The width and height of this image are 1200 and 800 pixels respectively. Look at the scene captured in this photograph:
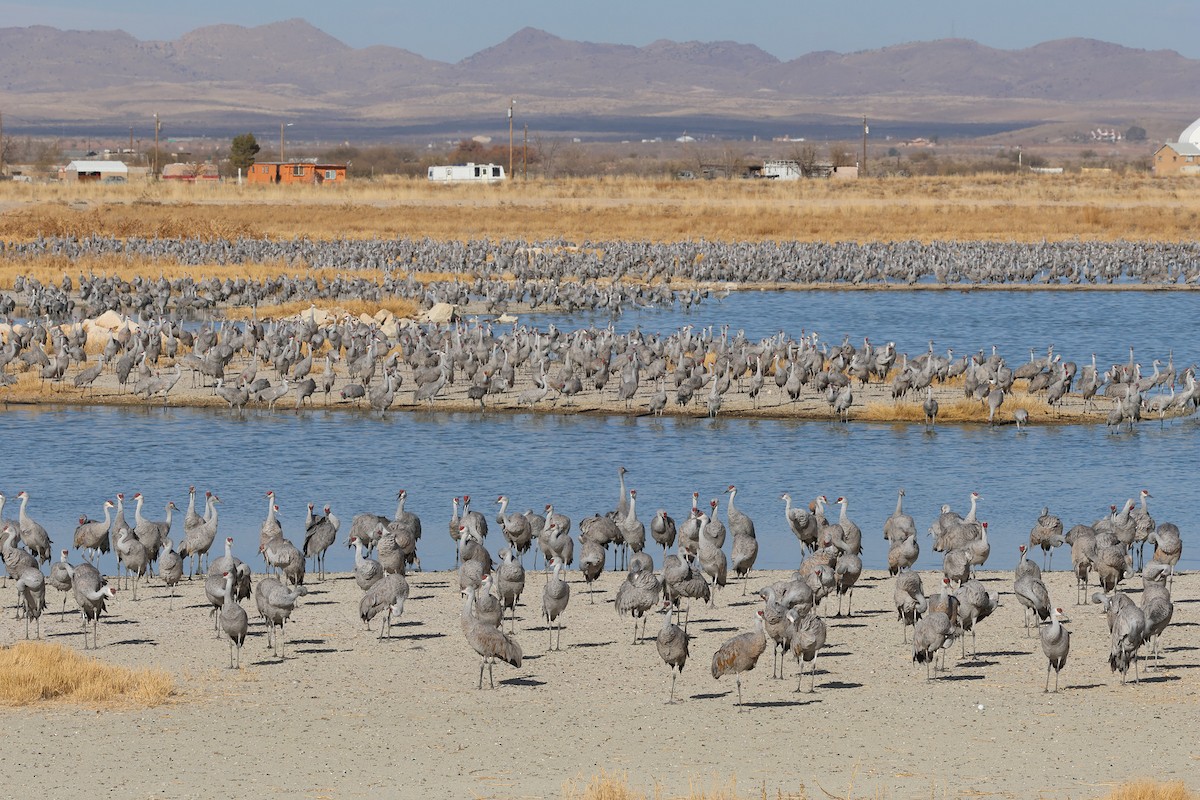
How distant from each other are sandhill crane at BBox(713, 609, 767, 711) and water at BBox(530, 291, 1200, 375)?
2846cm

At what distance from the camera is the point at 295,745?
47.2ft

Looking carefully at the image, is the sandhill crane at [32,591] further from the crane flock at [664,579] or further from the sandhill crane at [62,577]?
the sandhill crane at [62,577]

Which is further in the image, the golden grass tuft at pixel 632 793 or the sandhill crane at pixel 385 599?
the sandhill crane at pixel 385 599

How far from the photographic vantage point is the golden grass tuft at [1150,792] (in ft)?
40.0

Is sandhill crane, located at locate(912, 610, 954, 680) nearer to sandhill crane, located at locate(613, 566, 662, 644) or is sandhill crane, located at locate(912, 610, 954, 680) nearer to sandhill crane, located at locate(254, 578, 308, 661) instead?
sandhill crane, located at locate(613, 566, 662, 644)

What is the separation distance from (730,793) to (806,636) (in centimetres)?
365

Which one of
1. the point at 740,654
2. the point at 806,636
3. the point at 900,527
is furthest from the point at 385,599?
the point at 900,527

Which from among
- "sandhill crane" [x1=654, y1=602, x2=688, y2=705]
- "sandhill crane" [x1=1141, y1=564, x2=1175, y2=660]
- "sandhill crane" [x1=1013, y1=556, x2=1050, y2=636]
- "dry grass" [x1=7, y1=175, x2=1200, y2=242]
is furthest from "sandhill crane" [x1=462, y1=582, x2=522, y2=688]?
"dry grass" [x1=7, y1=175, x2=1200, y2=242]

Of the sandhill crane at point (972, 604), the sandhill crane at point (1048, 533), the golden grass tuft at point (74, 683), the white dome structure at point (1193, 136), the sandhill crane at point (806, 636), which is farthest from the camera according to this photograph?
the white dome structure at point (1193, 136)

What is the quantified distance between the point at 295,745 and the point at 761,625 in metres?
4.21

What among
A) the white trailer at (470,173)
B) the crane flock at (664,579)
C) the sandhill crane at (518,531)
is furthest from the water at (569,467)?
the white trailer at (470,173)

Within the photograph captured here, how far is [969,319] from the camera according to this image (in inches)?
2103

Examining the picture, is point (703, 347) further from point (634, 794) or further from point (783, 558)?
point (634, 794)

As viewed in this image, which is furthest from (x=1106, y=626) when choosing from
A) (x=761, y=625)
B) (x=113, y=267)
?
(x=113, y=267)
